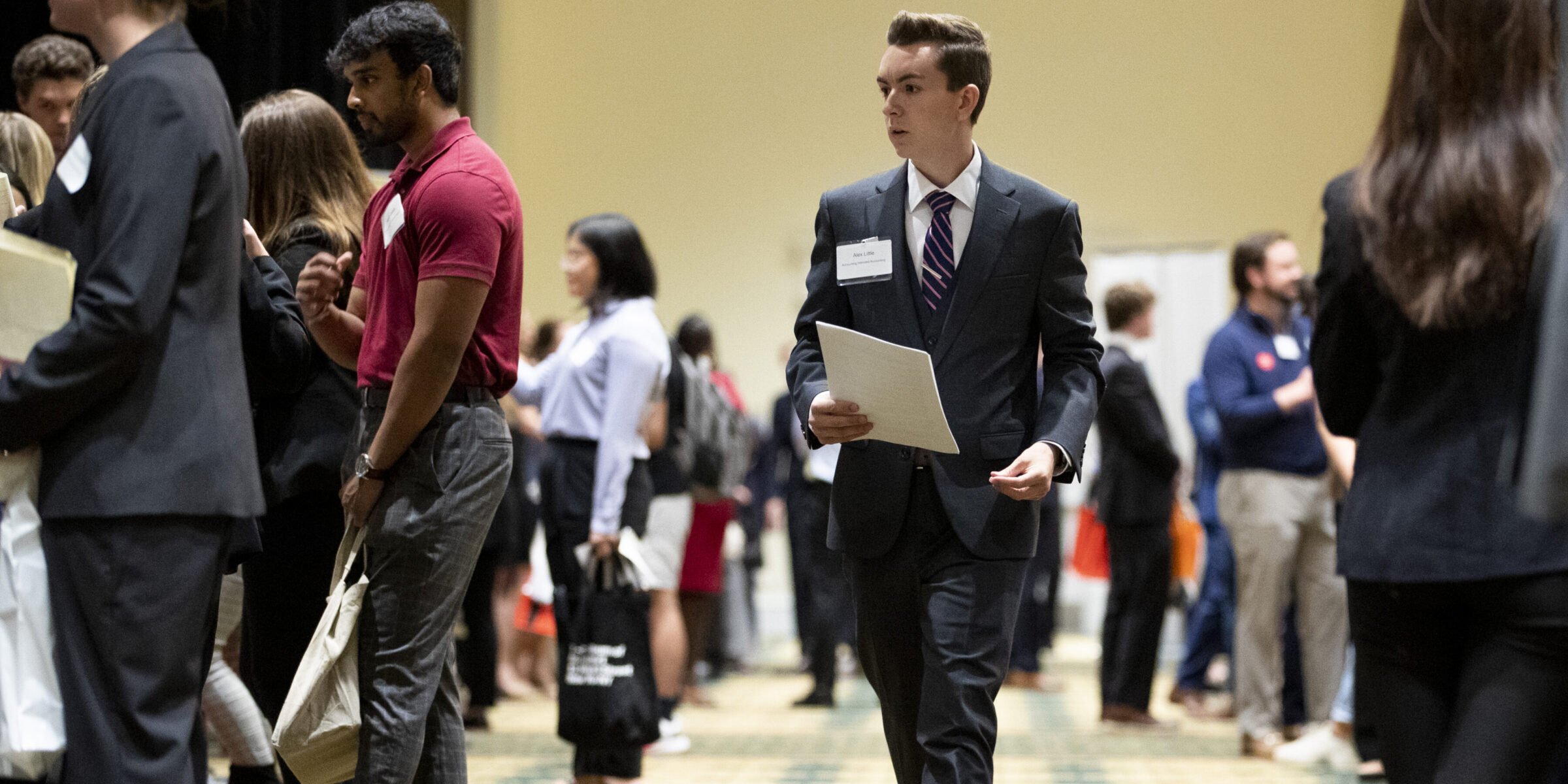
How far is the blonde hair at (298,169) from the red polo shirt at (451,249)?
189 mm

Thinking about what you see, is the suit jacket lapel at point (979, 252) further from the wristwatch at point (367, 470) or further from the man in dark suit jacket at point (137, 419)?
the man in dark suit jacket at point (137, 419)

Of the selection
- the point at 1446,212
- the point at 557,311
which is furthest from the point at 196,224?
the point at 557,311

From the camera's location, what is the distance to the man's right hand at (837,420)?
2162mm

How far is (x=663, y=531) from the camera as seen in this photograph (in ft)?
16.3

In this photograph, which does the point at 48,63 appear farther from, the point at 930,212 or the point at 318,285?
the point at 930,212

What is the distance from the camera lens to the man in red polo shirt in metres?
2.20

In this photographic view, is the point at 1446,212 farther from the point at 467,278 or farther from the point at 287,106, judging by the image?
the point at 287,106

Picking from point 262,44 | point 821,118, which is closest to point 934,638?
point 262,44

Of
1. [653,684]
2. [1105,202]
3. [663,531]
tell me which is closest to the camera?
[653,684]

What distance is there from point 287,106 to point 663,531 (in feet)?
8.80

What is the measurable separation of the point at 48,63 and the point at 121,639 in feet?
6.99

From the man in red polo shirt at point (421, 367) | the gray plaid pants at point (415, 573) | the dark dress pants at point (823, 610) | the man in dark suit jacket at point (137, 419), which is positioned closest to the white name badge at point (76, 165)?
the man in dark suit jacket at point (137, 419)

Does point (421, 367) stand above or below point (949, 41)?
below

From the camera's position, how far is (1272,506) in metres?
4.58
